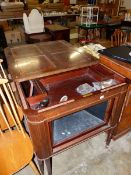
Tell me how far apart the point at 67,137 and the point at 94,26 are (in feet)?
11.6

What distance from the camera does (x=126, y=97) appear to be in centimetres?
136

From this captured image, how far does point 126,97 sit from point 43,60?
0.77 meters

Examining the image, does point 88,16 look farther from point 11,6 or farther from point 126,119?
point 126,119

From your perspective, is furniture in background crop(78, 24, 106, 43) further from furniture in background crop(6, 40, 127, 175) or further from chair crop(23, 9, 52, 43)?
furniture in background crop(6, 40, 127, 175)

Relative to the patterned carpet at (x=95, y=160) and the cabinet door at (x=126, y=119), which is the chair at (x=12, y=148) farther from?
the cabinet door at (x=126, y=119)

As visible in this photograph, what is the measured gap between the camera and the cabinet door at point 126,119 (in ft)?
4.55

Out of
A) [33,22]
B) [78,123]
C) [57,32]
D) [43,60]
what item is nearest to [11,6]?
[33,22]

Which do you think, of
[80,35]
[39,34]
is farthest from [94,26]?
[39,34]

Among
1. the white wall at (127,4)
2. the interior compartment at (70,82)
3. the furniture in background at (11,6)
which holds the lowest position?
the interior compartment at (70,82)

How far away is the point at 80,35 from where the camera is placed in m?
4.42

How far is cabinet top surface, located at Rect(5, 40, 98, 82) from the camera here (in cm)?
110

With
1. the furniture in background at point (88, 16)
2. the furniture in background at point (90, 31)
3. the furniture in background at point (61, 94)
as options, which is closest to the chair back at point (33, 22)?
the furniture in background at point (90, 31)

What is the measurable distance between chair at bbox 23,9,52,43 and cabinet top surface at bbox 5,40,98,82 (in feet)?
6.16

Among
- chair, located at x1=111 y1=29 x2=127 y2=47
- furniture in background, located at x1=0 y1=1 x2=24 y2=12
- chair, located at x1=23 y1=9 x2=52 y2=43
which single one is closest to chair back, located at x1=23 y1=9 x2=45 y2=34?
chair, located at x1=23 y1=9 x2=52 y2=43
